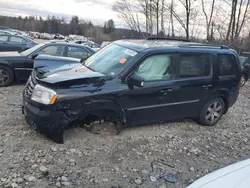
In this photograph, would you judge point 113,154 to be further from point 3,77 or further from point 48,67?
point 3,77

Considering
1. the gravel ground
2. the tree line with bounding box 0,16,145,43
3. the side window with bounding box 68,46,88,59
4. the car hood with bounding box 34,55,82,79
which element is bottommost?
the gravel ground

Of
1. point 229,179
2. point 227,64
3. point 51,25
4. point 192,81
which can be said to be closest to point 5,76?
point 192,81

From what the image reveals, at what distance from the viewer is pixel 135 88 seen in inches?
165

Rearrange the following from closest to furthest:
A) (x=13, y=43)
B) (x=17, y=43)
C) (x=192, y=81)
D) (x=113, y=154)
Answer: (x=113, y=154)
(x=192, y=81)
(x=13, y=43)
(x=17, y=43)

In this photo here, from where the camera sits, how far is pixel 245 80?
11.9 metres

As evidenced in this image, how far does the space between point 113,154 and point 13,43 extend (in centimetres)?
961

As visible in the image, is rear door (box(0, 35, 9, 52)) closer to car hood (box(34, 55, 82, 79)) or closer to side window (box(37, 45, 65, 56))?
side window (box(37, 45, 65, 56))

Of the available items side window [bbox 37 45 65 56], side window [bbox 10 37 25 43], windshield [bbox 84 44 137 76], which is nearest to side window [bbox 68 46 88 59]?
side window [bbox 37 45 65 56]

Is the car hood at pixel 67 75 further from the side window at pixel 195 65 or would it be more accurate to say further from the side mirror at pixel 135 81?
the side window at pixel 195 65

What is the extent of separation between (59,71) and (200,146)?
2.92 m

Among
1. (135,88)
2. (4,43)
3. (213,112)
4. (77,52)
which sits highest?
(4,43)

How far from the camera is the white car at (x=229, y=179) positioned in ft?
6.06

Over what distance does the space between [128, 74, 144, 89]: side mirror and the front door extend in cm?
12

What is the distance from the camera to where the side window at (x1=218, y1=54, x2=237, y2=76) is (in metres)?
5.19
